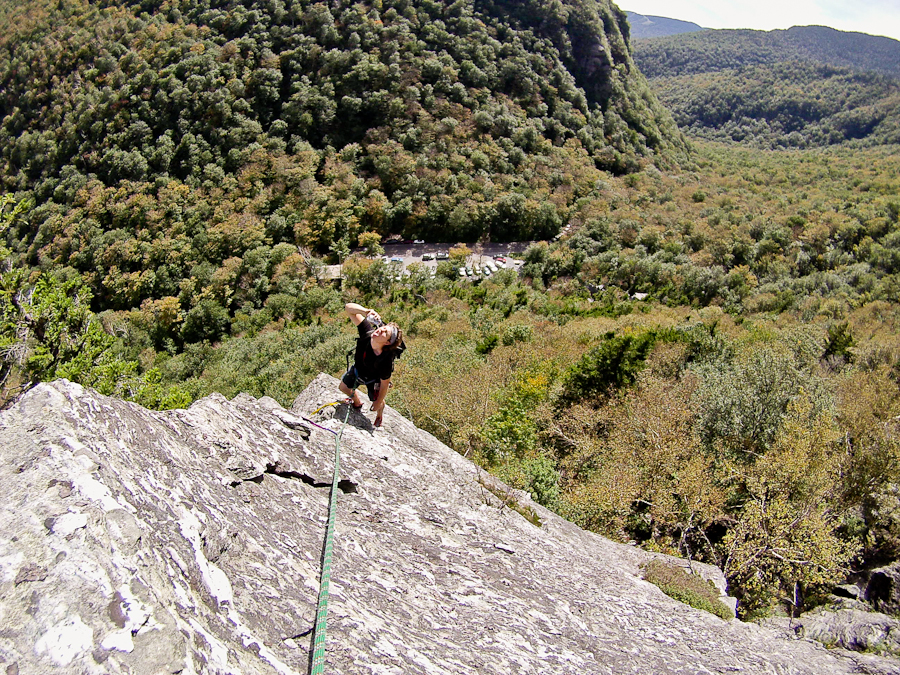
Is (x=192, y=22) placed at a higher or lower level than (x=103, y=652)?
higher

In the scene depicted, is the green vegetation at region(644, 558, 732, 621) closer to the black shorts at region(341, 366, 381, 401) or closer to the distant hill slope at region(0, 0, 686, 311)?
the black shorts at region(341, 366, 381, 401)

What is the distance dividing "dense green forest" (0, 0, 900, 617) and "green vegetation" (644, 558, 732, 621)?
3573mm

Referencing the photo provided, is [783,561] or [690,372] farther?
[690,372]

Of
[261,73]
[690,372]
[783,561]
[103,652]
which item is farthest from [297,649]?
[261,73]

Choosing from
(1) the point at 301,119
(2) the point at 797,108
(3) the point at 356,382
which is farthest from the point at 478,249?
(2) the point at 797,108

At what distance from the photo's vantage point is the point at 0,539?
345 centimetres

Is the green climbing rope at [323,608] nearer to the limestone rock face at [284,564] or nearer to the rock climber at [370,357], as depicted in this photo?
the limestone rock face at [284,564]

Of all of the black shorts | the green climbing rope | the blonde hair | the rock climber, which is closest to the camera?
the green climbing rope

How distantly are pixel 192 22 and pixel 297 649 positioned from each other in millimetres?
114880

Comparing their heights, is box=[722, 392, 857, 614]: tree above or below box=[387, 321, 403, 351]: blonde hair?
below

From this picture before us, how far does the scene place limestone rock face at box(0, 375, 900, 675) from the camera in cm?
341

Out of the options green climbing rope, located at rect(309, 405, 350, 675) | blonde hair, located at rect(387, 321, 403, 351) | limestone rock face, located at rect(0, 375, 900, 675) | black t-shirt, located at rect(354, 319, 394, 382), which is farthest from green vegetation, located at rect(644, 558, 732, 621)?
green climbing rope, located at rect(309, 405, 350, 675)

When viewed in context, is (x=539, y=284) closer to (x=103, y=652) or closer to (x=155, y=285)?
(x=155, y=285)

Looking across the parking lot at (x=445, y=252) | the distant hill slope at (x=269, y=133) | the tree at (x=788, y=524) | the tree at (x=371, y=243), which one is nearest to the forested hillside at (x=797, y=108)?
the distant hill slope at (x=269, y=133)
